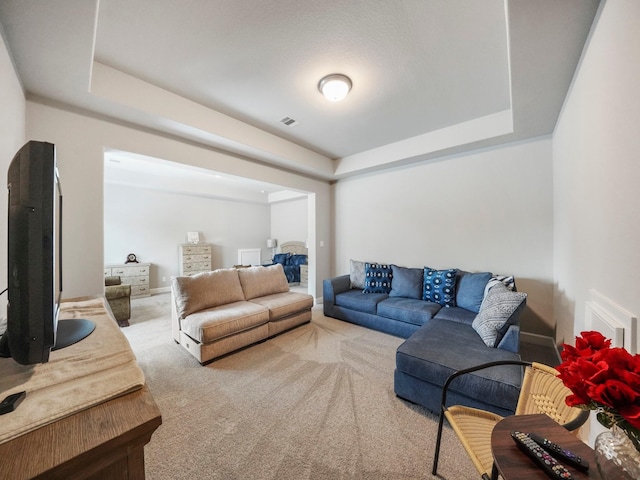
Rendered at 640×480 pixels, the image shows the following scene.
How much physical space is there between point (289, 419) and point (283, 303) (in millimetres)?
1532

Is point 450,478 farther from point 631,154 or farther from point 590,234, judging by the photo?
point 631,154

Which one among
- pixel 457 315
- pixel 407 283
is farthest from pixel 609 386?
pixel 407 283

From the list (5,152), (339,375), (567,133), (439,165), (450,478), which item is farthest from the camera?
(439,165)

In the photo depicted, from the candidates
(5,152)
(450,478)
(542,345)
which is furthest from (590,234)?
(5,152)

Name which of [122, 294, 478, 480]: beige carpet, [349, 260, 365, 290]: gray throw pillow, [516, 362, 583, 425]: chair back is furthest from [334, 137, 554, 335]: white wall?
[516, 362, 583, 425]: chair back

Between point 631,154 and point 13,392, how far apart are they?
238 cm

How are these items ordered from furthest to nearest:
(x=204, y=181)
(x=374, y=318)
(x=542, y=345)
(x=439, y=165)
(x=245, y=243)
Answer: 1. (x=245, y=243)
2. (x=204, y=181)
3. (x=439, y=165)
4. (x=374, y=318)
5. (x=542, y=345)

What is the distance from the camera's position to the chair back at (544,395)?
3.68ft

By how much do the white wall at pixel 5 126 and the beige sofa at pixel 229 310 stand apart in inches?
50.3

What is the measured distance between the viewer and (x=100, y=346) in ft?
3.27

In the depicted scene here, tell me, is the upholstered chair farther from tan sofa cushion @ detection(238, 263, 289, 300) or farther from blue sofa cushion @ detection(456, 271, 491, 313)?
blue sofa cushion @ detection(456, 271, 491, 313)

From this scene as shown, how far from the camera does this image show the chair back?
112cm

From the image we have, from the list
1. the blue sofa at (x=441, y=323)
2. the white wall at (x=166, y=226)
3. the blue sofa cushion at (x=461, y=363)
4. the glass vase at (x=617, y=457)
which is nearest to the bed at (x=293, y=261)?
the white wall at (x=166, y=226)

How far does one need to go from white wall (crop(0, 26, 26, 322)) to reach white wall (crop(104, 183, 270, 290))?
13.3 ft
